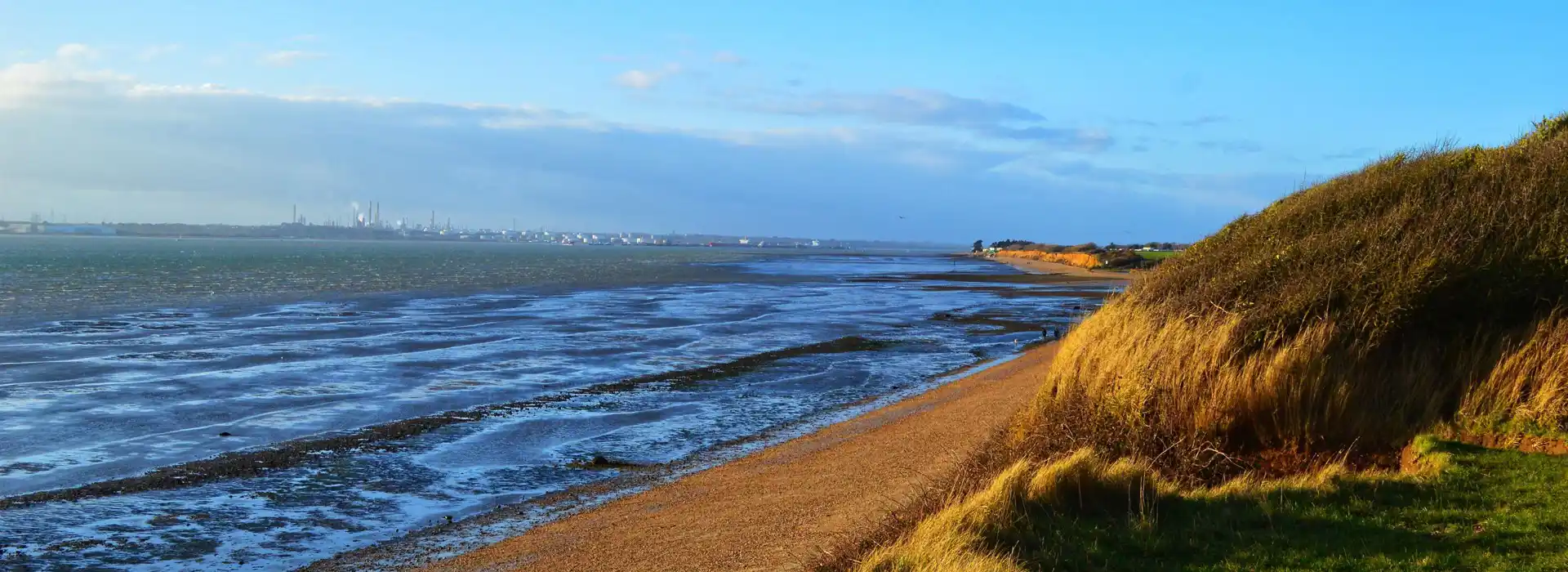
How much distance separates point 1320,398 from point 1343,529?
120 inches

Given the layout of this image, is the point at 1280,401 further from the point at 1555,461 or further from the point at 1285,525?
the point at 1285,525

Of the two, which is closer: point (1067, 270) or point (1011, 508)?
point (1011, 508)

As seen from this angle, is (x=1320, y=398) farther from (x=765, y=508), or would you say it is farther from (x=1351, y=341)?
(x=765, y=508)

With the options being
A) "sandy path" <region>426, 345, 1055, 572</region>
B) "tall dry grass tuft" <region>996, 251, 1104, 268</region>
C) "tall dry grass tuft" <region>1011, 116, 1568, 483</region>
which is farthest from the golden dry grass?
"tall dry grass tuft" <region>996, 251, 1104, 268</region>

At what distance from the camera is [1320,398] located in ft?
33.7

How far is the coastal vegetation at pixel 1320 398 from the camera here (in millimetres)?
7395

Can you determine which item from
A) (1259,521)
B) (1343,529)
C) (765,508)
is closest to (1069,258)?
(765,508)

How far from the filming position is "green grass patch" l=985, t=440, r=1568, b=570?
681 centimetres

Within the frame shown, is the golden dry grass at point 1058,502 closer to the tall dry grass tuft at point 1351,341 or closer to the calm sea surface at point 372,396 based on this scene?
the tall dry grass tuft at point 1351,341

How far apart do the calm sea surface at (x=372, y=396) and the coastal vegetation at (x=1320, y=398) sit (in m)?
5.35

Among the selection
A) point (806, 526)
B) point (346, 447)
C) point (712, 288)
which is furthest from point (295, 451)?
point (712, 288)

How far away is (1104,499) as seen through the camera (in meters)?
8.46

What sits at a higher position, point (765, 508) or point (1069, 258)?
point (1069, 258)

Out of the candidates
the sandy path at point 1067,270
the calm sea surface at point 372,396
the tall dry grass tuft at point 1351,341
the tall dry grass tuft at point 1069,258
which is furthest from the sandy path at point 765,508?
the tall dry grass tuft at point 1069,258
